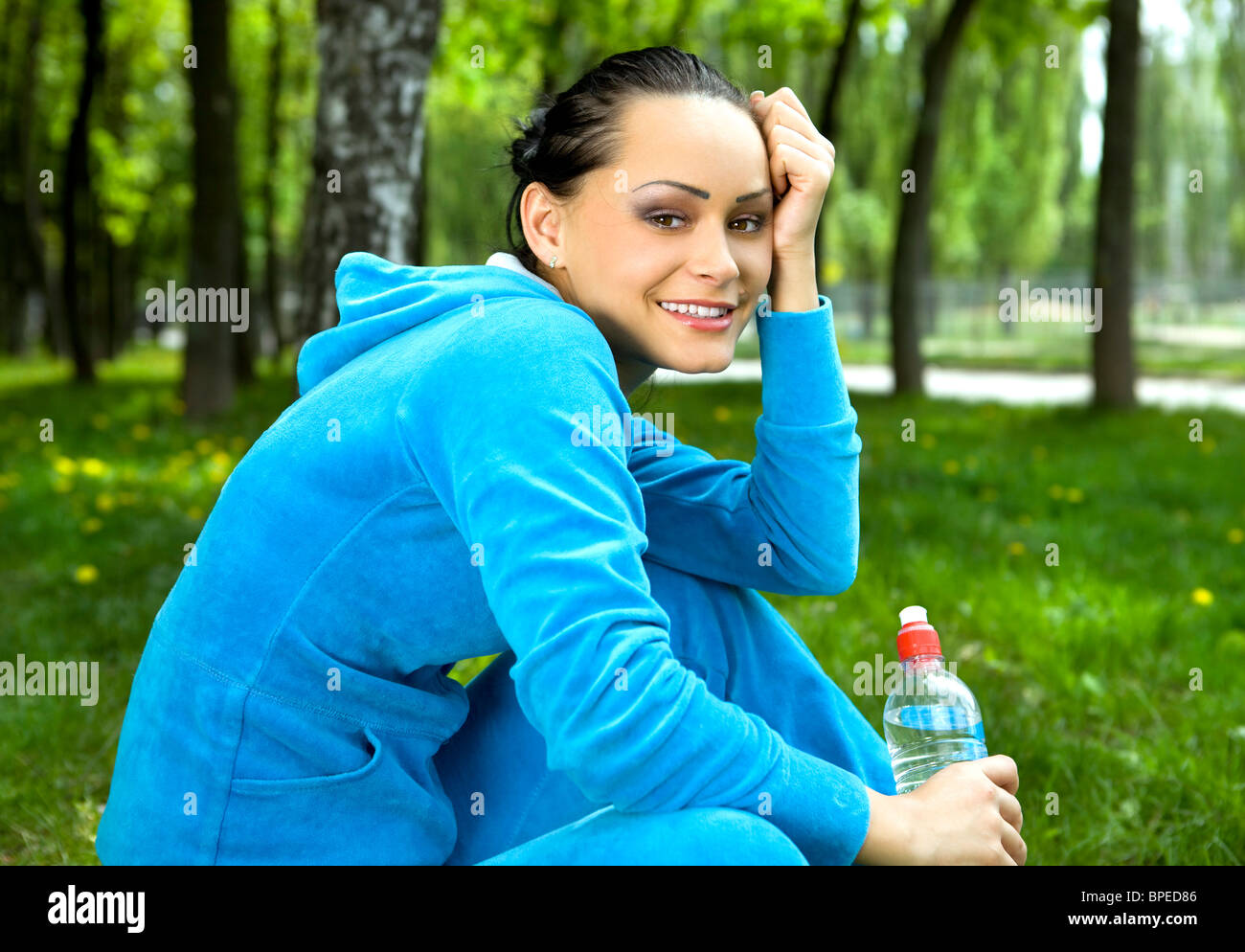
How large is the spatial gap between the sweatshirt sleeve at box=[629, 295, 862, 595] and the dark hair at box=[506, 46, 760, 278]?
39cm

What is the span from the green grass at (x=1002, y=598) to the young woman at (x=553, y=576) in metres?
0.48

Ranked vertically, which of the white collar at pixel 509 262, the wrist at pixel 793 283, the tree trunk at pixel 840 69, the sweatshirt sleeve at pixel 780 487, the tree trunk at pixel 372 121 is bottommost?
the sweatshirt sleeve at pixel 780 487

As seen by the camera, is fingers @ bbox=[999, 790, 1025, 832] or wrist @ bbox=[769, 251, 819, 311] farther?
wrist @ bbox=[769, 251, 819, 311]

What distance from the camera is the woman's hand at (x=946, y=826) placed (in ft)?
5.56

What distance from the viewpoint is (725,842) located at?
152 cm

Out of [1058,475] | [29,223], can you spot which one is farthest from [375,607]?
[29,223]

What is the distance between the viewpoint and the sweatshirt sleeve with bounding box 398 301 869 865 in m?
1.49

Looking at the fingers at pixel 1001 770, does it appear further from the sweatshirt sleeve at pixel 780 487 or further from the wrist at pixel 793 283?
the wrist at pixel 793 283

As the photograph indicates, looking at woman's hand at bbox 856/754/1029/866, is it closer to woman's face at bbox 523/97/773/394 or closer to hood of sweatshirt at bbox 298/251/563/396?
woman's face at bbox 523/97/773/394

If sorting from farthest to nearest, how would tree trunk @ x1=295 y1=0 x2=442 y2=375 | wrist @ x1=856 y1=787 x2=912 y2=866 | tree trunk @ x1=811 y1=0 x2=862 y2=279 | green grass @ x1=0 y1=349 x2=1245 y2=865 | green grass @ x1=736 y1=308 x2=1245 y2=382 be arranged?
1. green grass @ x1=736 y1=308 x2=1245 y2=382
2. tree trunk @ x1=811 y1=0 x2=862 y2=279
3. tree trunk @ x1=295 y1=0 x2=442 y2=375
4. green grass @ x1=0 y1=349 x2=1245 y2=865
5. wrist @ x1=856 y1=787 x2=912 y2=866

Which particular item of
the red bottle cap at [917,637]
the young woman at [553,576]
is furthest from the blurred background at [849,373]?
the red bottle cap at [917,637]

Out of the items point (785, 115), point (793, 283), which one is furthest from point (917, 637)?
point (785, 115)

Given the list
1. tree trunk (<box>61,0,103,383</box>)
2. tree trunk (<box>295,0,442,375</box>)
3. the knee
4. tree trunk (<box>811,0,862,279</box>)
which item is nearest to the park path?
tree trunk (<box>811,0,862,279</box>)

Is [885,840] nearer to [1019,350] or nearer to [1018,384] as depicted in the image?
[1018,384]
